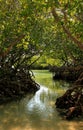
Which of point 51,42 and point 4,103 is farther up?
point 51,42

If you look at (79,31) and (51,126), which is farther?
(79,31)

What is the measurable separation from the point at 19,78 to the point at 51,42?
251 cm

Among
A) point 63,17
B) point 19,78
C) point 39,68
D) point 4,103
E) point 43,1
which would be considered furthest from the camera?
point 39,68

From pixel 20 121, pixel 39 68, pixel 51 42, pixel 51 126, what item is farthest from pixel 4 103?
pixel 39 68

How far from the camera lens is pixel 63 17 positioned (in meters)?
10.2

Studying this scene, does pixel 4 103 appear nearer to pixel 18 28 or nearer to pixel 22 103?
pixel 22 103

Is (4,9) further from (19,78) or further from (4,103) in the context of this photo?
(19,78)

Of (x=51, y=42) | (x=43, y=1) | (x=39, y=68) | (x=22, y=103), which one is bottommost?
(x=39, y=68)

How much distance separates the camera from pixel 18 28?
1171cm

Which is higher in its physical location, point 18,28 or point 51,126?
point 18,28

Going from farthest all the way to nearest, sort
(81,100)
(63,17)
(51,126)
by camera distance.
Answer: (81,100), (63,17), (51,126)

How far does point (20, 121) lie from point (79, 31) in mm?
3333

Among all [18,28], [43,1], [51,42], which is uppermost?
[43,1]

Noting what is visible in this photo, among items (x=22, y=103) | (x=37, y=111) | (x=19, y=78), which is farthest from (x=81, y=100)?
(x=19, y=78)
